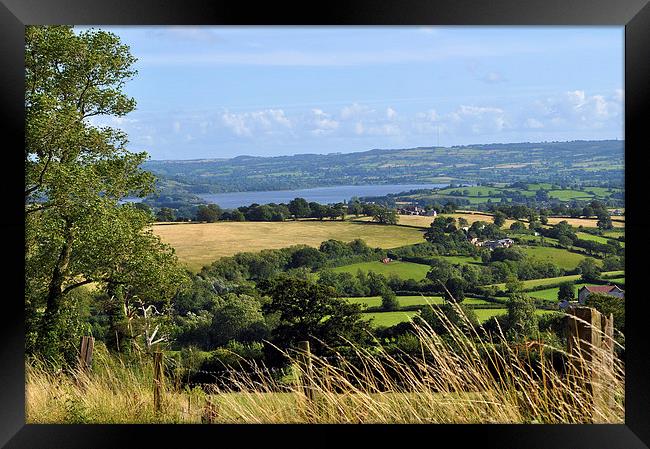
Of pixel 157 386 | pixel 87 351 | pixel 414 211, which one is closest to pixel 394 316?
pixel 414 211

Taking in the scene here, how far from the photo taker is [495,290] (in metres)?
19.8

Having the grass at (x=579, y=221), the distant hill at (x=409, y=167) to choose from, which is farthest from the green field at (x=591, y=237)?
the distant hill at (x=409, y=167)

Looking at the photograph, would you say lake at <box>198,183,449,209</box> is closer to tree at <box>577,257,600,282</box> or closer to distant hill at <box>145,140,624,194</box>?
distant hill at <box>145,140,624,194</box>

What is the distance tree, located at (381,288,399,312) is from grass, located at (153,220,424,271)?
2.30 m

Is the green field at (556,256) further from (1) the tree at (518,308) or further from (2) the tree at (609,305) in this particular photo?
(2) the tree at (609,305)

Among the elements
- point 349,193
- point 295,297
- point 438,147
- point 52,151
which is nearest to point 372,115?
point 438,147

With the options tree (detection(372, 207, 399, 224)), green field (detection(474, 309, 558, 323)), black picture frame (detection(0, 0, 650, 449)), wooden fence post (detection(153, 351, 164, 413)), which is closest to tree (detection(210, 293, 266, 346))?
tree (detection(372, 207, 399, 224))

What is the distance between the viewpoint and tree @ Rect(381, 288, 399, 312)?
1947 centimetres

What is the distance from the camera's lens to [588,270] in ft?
66.2

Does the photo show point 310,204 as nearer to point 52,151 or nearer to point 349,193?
point 349,193

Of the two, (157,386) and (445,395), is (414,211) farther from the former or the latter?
(445,395)
